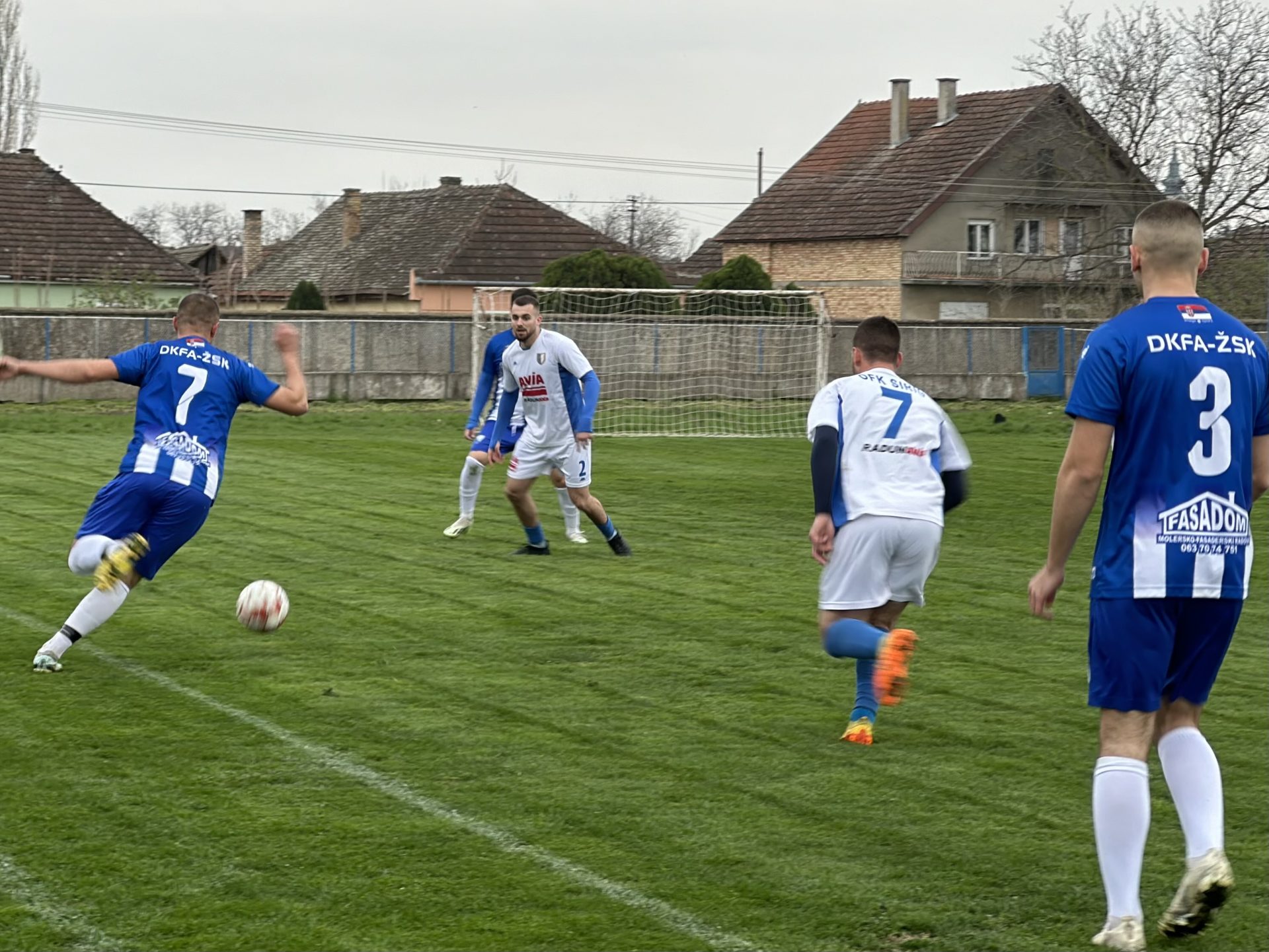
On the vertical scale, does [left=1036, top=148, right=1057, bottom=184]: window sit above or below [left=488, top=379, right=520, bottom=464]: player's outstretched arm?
above

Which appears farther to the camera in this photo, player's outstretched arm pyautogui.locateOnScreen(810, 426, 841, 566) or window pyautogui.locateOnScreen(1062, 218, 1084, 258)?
window pyautogui.locateOnScreen(1062, 218, 1084, 258)

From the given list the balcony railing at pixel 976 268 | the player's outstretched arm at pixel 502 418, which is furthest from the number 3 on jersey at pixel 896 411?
the balcony railing at pixel 976 268

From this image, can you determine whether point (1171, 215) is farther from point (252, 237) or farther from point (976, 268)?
point (252, 237)

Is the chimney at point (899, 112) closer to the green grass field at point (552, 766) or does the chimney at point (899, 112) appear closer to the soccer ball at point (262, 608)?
the green grass field at point (552, 766)

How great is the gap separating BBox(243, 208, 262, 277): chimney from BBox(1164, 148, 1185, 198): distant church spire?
3665 cm

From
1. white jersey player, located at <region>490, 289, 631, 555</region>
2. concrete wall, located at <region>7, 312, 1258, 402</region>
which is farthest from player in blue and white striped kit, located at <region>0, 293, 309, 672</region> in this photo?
concrete wall, located at <region>7, 312, 1258, 402</region>

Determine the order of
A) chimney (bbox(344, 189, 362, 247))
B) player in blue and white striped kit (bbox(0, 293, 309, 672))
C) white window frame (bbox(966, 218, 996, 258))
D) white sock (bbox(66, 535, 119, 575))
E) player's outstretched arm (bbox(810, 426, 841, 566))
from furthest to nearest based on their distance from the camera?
chimney (bbox(344, 189, 362, 247)) → white window frame (bbox(966, 218, 996, 258)) → player in blue and white striped kit (bbox(0, 293, 309, 672)) → white sock (bbox(66, 535, 119, 575)) → player's outstretched arm (bbox(810, 426, 841, 566))

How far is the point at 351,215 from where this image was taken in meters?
56.1

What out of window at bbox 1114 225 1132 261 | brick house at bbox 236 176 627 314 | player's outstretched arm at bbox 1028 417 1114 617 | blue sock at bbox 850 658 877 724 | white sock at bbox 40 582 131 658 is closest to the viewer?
player's outstretched arm at bbox 1028 417 1114 617

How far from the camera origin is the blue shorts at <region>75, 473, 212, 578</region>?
7.68 m

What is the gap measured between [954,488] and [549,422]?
19.3ft

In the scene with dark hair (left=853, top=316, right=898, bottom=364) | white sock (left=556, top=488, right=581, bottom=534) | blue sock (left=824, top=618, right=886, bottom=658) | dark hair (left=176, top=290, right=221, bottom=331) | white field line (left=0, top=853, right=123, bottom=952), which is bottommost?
white field line (left=0, top=853, right=123, bottom=952)

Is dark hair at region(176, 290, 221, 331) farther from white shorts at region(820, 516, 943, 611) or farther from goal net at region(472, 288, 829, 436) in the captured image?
goal net at region(472, 288, 829, 436)

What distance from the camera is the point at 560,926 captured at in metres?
4.58
